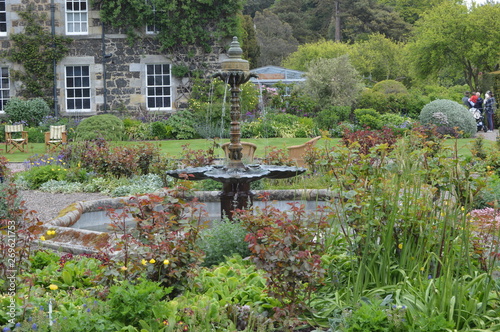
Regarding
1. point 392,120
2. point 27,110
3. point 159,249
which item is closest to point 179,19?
point 27,110

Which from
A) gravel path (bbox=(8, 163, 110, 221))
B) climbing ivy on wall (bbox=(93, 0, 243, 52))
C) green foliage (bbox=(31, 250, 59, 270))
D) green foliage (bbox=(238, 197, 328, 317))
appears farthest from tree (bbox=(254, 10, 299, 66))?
green foliage (bbox=(238, 197, 328, 317))

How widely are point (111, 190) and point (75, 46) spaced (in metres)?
12.0

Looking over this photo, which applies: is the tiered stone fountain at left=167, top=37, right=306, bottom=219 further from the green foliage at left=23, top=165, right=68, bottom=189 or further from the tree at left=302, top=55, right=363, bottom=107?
the tree at left=302, top=55, right=363, bottom=107

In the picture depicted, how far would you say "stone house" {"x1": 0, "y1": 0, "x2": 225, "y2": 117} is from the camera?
19453 mm

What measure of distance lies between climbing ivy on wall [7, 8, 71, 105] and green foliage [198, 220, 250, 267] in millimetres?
15861

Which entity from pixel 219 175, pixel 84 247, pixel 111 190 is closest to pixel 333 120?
pixel 111 190

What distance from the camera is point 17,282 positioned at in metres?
3.87

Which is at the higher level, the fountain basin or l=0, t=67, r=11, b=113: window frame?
l=0, t=67, r=11, b=113: window frame

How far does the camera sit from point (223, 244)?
5086mm

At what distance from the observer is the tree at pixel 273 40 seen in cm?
4012

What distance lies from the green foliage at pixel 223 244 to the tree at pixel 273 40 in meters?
35.7

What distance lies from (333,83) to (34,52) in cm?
969

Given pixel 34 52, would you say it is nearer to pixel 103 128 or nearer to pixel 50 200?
pixel 103 128

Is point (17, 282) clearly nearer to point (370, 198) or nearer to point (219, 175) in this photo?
point (370, 198)
